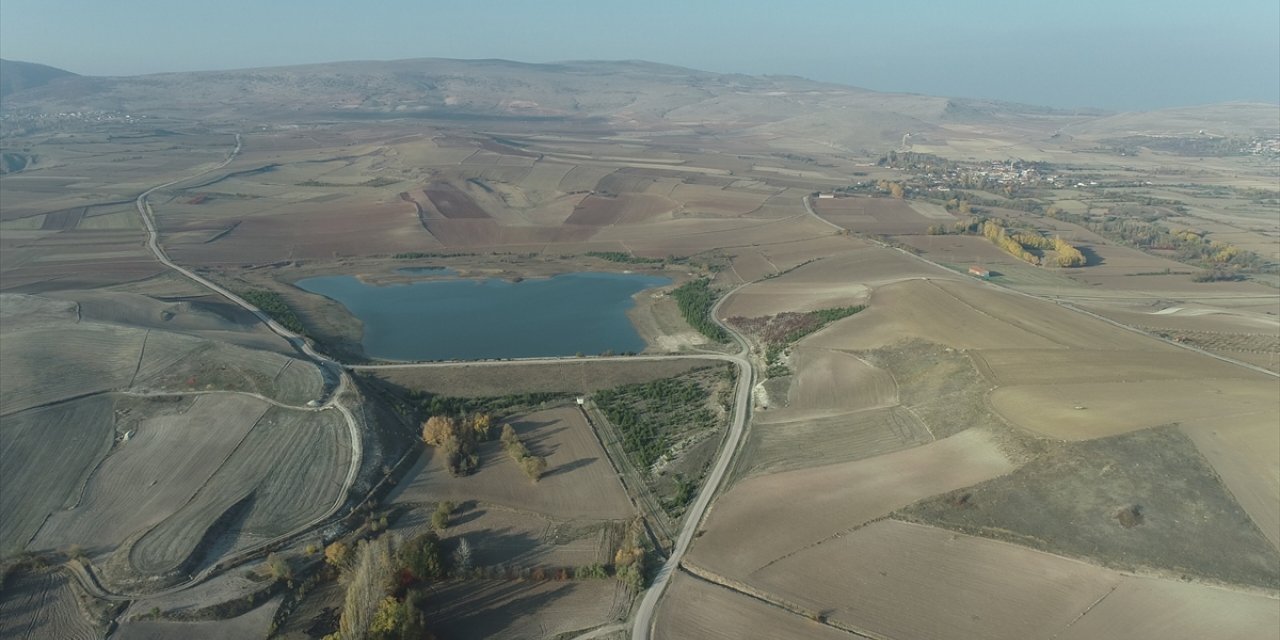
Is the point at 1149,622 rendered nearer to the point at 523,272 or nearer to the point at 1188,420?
the point at 1188,420

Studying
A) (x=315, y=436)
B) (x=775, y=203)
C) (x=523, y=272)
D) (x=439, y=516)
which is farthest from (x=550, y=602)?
(x=775, y=203)

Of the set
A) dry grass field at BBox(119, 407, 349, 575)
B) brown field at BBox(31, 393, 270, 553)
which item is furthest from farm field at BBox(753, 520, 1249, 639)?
brown field at BBox(31, 393, 270, 553)

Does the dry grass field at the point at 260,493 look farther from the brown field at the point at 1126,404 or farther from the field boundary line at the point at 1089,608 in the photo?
the brown field at the point at 1126,404

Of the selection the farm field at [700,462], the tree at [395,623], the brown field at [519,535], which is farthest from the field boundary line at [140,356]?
the tree at [395,623]

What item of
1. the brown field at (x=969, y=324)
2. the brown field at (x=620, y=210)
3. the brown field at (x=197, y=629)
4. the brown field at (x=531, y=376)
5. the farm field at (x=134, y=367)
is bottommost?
the brown field at (x=197, y=629)

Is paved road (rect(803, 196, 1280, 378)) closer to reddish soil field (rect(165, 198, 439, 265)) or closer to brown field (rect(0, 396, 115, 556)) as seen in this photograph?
reddish soil field (rect(165, 198, 439, 265))

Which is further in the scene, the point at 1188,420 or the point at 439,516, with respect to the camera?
the point at 1188,420

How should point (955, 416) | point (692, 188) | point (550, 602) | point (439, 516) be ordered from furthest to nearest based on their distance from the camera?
1. point (692, 188)
2. point (955, 416)
3. point (439, 516)
4. point (550, 602)
